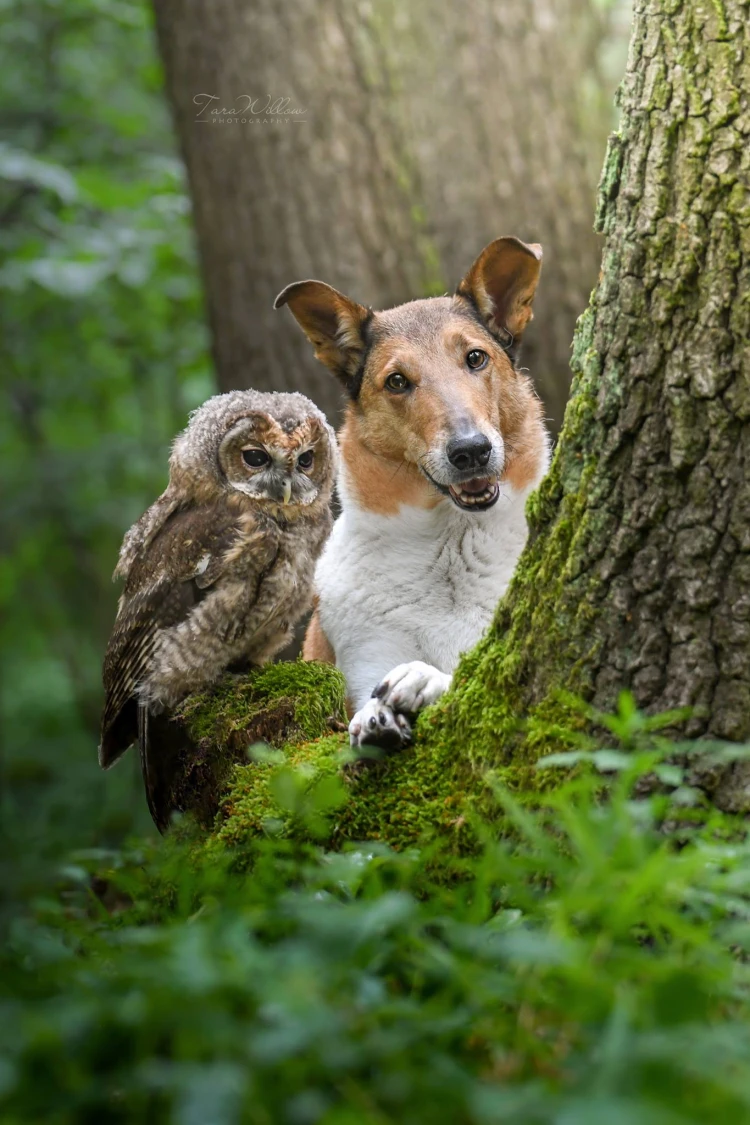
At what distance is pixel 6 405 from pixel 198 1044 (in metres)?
10.7

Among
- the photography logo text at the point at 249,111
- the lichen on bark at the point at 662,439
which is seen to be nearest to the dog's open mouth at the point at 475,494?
the lichen on bark at the point at 662,439

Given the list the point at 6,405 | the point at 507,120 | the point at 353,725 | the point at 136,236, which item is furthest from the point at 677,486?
the point at 6,405

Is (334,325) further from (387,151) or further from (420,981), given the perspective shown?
(420,981)

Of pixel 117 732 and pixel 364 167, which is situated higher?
pixel 364 167

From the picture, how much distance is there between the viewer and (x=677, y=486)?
2.64 metres

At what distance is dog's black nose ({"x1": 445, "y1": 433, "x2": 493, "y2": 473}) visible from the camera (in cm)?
393

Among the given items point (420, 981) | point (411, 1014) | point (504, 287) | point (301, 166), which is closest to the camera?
point (411, 1014)

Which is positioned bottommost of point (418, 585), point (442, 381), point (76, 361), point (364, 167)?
point (418, 585)

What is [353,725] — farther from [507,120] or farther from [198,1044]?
[507,120]

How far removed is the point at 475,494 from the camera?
4066mm

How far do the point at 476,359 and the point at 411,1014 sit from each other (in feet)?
10.1

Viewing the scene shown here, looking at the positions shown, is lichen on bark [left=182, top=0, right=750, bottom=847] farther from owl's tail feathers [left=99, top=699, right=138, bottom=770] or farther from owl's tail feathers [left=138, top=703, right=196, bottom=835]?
owl's tail feathers [left=99, top=699, right=138, bottom=770]

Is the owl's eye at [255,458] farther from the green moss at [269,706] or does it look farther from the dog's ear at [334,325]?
the dog's ear at [334,325]

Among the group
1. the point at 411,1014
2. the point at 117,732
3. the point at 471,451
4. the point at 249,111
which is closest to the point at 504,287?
the point at 471,451
